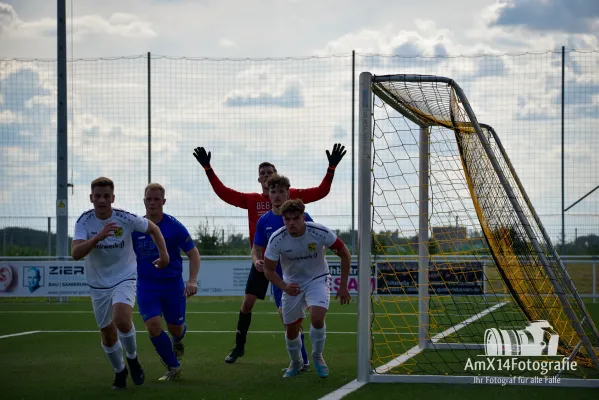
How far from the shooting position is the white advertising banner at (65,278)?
63.1ft

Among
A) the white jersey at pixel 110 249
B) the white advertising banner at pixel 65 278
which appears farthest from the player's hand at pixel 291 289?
the white advertising banner at pixel 65 278

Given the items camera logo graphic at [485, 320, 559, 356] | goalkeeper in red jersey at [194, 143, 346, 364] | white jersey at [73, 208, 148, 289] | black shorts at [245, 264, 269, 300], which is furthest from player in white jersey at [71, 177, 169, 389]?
camera logo graphic at [485, 320, 559, 356]

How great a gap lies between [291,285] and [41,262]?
1282cm

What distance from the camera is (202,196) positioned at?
1825 cm

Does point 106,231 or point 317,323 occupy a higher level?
point 106,231

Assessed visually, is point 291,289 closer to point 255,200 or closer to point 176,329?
point 176,329

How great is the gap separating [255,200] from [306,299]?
220 centimetres

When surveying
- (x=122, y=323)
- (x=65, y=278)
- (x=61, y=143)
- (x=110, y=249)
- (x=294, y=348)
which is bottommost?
(x=65, y=278)

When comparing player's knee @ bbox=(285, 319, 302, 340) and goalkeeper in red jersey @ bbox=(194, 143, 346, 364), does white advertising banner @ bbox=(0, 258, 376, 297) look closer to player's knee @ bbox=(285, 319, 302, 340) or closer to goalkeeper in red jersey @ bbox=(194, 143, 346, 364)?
goalkeeper in red jersey @ bbox=(194, 143, 346, 364)

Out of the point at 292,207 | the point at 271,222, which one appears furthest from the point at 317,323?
the point at 271,222


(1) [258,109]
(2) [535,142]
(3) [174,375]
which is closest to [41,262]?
(1) [258,109]

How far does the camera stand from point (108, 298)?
741 cm

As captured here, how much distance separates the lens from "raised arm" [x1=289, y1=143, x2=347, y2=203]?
9406 mm

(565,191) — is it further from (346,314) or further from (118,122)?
(118,122)
